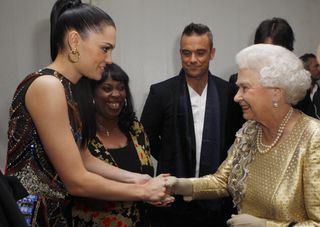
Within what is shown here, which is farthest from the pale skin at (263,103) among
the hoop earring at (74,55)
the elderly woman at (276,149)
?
the hoop earring at (74,55)

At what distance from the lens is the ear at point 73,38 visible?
156 centimetres

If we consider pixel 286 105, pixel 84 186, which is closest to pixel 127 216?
pixel 84 186

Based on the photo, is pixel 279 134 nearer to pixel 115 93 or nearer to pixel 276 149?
pixel 276 149

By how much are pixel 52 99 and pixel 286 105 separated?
89 cm

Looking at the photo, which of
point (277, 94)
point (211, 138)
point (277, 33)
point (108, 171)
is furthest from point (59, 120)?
point (277, 33)

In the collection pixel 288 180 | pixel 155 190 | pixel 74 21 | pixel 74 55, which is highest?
pixel 74 21

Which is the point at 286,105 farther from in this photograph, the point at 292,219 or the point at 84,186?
the point at 84,186

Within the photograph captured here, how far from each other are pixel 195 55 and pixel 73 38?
1.16 meters

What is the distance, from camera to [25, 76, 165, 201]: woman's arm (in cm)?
145

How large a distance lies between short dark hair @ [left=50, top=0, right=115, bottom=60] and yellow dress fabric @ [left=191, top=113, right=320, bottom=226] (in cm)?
81

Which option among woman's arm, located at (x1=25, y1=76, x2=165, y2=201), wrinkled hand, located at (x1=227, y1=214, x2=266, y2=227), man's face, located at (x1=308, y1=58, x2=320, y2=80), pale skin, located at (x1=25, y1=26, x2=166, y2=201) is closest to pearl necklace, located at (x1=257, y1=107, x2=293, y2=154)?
wrinkled hand, located at (x1=227, y1=214, x2=266, y2=227)

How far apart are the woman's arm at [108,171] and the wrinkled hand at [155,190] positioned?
Answer: 7cm

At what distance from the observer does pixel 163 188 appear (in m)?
1.89

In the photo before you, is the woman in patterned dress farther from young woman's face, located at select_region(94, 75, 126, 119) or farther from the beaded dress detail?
the beaded dress detail
